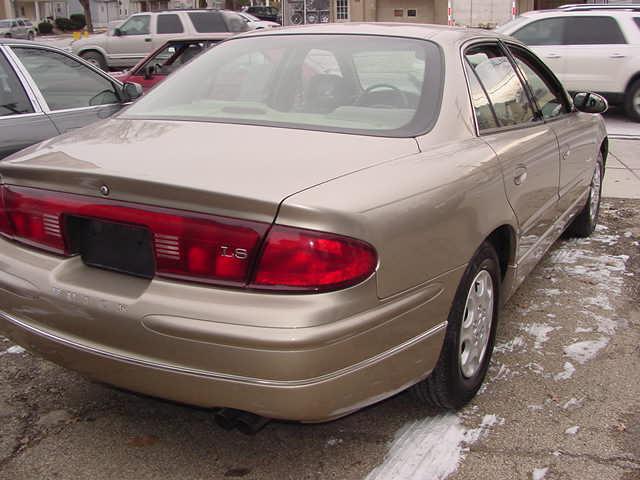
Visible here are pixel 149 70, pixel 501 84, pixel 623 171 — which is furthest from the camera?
pixel 149 70

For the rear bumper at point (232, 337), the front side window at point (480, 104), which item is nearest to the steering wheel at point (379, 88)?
the front side window at point (480, 104)

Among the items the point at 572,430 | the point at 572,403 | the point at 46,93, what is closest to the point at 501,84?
the point at 572,403

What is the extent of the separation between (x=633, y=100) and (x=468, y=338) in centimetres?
982

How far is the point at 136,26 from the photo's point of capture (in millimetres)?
19375

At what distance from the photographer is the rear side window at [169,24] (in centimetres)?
1862

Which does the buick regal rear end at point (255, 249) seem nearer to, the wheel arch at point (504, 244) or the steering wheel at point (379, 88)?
the steering wheel at point (379, 88)

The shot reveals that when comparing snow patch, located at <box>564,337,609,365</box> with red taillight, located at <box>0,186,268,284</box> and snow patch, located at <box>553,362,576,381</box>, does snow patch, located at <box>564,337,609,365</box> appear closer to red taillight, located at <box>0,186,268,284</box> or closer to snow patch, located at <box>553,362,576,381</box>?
snow patch, located at <box>553,362,576,381</box>

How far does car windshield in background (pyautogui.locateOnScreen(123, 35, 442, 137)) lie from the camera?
2979 millimetres

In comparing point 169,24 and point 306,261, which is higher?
point 169,24

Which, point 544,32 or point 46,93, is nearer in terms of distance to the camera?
point 46,93

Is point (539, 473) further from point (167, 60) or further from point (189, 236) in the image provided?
point (167, 60)

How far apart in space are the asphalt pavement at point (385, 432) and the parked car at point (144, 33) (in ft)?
51.7

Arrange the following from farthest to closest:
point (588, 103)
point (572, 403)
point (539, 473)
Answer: point (588, 103)
point (572, 403)
point (539, 473)

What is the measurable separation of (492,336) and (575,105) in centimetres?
212
